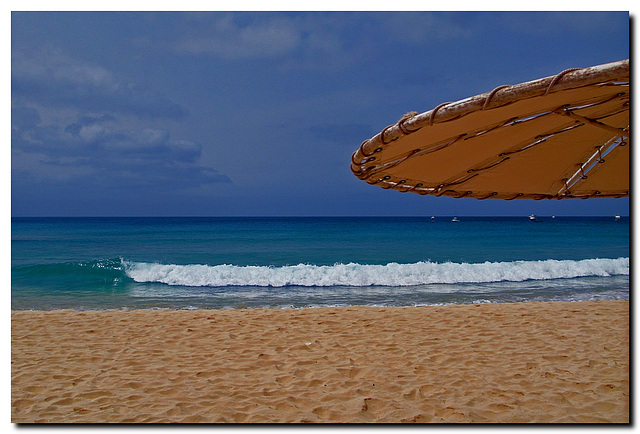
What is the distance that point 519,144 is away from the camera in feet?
7.59

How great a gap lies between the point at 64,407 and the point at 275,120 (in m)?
3.47

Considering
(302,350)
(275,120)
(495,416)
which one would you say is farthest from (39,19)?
(495,416)

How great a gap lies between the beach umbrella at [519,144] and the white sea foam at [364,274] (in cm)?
1036

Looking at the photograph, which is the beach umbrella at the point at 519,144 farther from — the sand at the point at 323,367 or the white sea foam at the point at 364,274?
the white sea foam at the point at 364,274

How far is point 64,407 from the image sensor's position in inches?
136

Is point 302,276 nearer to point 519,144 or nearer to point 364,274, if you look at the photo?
point 364,274

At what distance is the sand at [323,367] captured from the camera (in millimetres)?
3377

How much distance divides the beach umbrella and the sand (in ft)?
5.64

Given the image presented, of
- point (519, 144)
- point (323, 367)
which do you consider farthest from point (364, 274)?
point (519, 144)

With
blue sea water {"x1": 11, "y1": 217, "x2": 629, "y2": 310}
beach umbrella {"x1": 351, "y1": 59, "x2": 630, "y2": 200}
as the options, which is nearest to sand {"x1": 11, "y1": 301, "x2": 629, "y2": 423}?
beach umbrella {"x1": 351, "y1": 59, "x2": 630, "y2": 200}

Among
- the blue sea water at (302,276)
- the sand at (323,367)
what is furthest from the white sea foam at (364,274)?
the sand at (323,367)

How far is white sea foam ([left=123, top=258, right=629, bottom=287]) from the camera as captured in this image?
43.6 feet

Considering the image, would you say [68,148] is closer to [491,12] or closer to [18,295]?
[491,12]

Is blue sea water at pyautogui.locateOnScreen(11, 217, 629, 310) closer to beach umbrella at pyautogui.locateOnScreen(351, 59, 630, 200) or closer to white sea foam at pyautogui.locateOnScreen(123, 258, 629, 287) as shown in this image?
white sea foam at pyautogui.locateOnScreen(123, 258, 629, 287)
